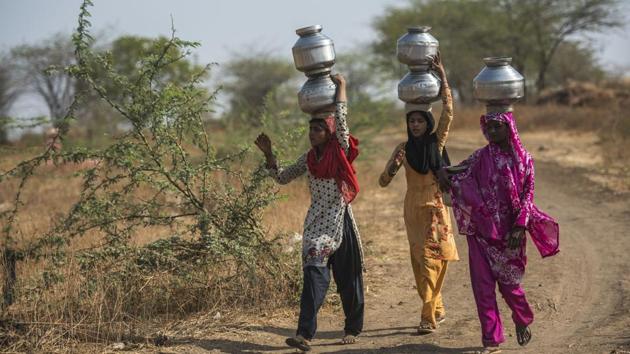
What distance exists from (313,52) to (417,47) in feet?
2.22

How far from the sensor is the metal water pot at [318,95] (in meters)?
5.06

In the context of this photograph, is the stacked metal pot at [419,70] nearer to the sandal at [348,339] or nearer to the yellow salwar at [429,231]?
the yellow salwar at [429,231]

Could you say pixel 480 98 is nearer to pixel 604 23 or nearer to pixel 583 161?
pixel 583 161

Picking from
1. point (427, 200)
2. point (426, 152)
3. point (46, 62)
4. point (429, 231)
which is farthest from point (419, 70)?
point (46, 62)

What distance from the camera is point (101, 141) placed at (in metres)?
16.9

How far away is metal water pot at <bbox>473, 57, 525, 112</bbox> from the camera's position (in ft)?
15.7

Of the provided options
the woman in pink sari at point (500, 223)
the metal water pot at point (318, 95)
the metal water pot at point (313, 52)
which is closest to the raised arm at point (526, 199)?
the woman in pink sari at point (500, 223)

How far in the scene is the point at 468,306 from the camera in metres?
6.22

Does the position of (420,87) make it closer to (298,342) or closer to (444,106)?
(444,106)

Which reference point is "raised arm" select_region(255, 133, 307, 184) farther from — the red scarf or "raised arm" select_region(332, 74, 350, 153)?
"raised arm" select_region(332, 74, 350, 153)

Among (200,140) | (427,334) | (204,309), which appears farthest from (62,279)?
(427,334)

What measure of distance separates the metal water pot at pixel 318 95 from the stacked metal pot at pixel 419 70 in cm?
49

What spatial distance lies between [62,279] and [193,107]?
1544 mm

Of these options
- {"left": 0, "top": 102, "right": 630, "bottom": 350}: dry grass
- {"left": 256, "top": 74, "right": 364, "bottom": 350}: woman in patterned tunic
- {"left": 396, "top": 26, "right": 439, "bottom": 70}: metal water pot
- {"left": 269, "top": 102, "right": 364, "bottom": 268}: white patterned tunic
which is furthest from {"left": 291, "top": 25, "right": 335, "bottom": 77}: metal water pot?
{"left": 0, "top": 102, "right": 630, "bottom": 350}: dry grass
